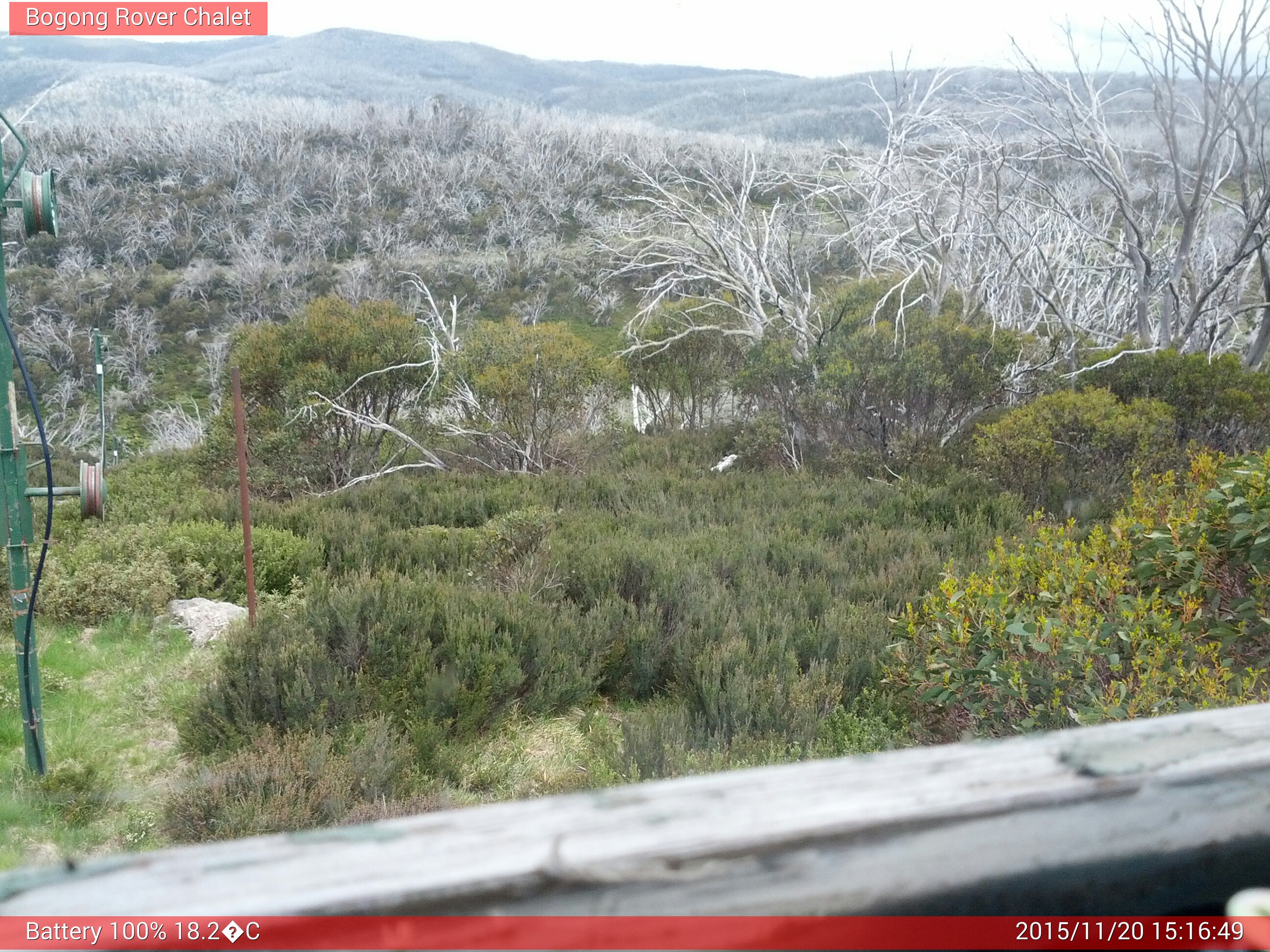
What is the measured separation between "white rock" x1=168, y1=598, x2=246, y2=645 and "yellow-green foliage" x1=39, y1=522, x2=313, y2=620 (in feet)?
0.42

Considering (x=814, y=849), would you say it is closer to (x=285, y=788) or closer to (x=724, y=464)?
(x=285, y=788)

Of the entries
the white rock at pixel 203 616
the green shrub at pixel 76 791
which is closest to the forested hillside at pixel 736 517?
the green shrub at pixel 76 791

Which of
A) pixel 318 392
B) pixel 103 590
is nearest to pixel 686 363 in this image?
pixel 318 392

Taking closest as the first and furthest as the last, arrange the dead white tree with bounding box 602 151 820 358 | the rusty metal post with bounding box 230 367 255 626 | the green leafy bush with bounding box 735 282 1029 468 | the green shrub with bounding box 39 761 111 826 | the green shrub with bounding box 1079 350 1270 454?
1. the green shrub with bounding box 39 761 111 826
2. the rusty metal post with bounding box 230 367 255 626
3. the green shrub with bounding box 1079 350 1270 454
4. the green leafy bush with bounding box 735 282 1029 468
5. the dead white tree with bounding box 602 151 820 358

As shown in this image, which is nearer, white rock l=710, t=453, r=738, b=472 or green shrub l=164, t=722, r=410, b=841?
green shrub l=164, t=722, r=410, b=841

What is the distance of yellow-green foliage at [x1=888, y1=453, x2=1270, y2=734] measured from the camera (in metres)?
3.08

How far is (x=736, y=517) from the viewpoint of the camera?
7.59 metres

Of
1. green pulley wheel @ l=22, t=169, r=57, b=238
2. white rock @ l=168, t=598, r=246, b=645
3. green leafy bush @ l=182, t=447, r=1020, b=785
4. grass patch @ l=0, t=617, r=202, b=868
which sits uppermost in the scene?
green pulley wheel @ l=22, t=169, r=57, b=238

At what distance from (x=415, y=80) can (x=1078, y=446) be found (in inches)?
2321

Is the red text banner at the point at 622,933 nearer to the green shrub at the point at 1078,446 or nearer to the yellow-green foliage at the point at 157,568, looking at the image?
the yellow-green foliage at the point at 157,568

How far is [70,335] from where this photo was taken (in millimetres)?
24656

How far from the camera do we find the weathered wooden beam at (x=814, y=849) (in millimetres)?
566

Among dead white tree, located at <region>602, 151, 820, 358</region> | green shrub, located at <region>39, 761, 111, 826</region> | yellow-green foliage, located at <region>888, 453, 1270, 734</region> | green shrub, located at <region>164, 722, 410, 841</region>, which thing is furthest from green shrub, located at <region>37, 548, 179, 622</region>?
dead white tree, located at <region>602, 151, 820, 358</region>

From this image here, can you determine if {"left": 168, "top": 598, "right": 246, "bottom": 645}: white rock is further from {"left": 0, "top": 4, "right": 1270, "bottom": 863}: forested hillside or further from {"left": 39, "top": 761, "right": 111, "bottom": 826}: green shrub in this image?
{"left": 39, "top": 761, "right": 111, "bottom": 826}: green shrub
